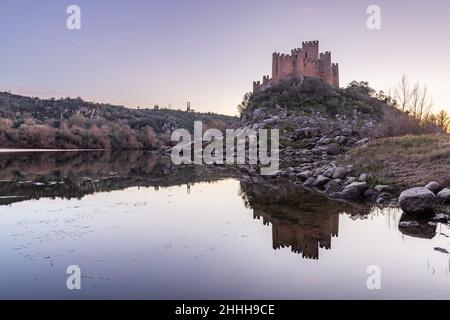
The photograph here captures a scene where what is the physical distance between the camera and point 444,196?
37.4 feet

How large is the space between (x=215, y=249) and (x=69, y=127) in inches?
3232

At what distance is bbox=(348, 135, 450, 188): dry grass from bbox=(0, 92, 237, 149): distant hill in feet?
189

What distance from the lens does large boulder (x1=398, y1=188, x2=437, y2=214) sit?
10.7 meters

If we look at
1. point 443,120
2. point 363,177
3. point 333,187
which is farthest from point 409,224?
point 443,120

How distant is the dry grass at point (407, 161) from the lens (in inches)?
556

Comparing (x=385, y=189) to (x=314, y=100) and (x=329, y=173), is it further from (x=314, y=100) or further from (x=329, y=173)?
(x=314, y=100)

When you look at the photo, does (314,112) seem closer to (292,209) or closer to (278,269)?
(292,209)

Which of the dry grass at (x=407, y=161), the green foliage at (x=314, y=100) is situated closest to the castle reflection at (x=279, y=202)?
the dry grass at (x=407, y=161)

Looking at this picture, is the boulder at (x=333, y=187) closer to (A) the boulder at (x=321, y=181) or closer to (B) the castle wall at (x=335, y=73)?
(A) the boulder at (x=321, y=181)

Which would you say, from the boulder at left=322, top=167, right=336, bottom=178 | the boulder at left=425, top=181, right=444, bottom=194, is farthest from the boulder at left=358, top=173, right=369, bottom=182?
the boulder at left=425, top=181, right=444, bottom=194

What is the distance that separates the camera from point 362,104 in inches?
2325

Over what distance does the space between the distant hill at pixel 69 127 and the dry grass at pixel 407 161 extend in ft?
189

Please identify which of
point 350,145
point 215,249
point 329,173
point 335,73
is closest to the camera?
point 215,249
